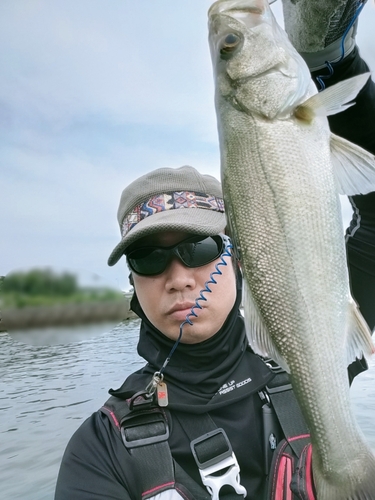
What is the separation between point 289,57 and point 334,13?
0.25 m

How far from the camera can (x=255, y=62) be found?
1.67 m

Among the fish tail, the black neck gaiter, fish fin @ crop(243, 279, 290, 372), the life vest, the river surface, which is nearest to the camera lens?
the fish tail

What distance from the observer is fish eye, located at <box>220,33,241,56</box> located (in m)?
1.70

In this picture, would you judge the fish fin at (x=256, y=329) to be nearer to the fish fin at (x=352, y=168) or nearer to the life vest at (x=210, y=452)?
the fish fin at (x=352, y=168)

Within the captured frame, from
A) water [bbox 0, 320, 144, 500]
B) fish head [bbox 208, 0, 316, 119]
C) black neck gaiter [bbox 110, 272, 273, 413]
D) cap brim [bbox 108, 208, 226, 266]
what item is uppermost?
fish head [bbox 208, 0, 316, 119]

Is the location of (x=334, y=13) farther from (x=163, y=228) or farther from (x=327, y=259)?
(x=163, y=228)

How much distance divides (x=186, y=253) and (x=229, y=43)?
109 centimetres

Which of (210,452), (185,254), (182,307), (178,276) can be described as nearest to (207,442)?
(210,452)

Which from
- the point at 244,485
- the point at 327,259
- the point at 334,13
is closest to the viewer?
the point at 327,259

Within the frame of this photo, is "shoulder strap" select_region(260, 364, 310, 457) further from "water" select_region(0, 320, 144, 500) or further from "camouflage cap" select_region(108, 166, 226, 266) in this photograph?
"water" select_region(0, 320, 144, 500)

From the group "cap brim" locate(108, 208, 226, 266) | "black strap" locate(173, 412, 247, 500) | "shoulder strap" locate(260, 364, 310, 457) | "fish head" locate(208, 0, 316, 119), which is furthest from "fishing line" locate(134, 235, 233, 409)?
"fish head" locate(208, 0, 316, 119)

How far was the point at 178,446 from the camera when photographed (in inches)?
94.1

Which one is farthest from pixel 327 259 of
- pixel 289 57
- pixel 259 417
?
pixel 259 417

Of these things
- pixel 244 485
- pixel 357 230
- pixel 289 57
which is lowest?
pixel 244 485
